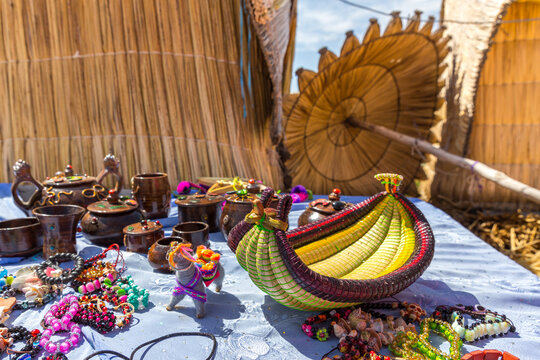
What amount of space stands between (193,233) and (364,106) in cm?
318

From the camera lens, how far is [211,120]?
10.5ft

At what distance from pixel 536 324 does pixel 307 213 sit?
0.98 meters

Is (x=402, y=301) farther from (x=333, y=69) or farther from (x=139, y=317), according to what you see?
(x=333, y=69)

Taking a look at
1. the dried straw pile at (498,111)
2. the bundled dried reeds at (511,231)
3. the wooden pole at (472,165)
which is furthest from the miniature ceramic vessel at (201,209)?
the dried straw pile at (498,111)

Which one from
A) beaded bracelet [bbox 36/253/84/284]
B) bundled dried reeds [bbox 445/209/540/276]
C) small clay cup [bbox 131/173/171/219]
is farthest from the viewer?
bundled dried reeds [bbox 445/209/540/276]

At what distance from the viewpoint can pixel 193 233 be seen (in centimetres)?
157

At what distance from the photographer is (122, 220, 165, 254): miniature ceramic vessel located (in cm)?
164

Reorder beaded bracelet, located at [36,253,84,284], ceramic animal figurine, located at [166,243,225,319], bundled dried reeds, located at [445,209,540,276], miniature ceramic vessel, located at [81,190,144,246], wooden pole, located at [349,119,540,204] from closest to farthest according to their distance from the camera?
ceramic animal figurine, located at [166,243,225,319], beaded bracelet, located at [36,253,84,284], miniature ceramic vessel, located at [81,190,144,246], wooden pole, located at [349,119,540,204], bundled dried reeds, located at [445,209,540,276]

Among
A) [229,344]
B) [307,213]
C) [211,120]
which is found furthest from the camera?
[211,120]

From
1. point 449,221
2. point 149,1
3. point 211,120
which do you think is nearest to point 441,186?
point 449,221

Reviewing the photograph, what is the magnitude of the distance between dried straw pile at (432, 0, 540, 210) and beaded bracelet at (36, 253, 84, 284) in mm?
3612

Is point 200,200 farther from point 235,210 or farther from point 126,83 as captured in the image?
point 126,83

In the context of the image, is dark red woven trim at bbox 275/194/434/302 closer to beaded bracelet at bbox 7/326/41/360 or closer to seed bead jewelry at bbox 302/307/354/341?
seed bead jewelry at bbox 302/307/354/341

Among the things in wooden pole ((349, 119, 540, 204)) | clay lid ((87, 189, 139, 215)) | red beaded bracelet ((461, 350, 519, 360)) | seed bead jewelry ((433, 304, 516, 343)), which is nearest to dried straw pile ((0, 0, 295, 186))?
clay lid ((87, 189, 139, 215))
